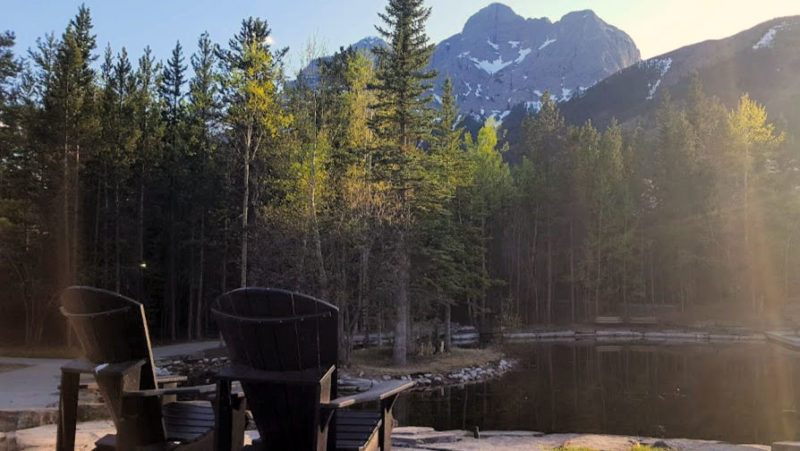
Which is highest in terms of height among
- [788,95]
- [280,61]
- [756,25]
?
[756,25]

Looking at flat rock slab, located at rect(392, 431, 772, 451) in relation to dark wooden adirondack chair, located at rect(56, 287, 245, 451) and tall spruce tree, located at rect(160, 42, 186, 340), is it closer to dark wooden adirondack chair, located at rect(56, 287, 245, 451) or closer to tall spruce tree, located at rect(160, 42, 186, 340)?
dark wooden adirondack chair, located at rect(56, 287, 245, 451)

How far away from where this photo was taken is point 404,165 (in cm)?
1638

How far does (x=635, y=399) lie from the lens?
12305 mm

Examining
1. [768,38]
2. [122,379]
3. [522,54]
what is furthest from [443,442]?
[522,54]

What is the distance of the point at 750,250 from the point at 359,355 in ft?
76.6

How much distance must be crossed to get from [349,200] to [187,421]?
11827 millimetres

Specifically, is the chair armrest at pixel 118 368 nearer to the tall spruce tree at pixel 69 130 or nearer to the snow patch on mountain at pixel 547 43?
the tall spruce tree at pixel 69 130

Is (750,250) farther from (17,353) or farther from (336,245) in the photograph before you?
(17,353)

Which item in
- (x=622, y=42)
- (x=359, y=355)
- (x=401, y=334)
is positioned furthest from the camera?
(x=622, y=42)

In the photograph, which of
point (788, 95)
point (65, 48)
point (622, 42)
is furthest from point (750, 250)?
point (622, 42)

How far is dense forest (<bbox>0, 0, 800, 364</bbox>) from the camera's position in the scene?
51.8 feet

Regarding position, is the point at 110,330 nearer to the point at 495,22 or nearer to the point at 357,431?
the point at 357,431

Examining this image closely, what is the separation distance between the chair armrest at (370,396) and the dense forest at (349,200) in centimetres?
1102

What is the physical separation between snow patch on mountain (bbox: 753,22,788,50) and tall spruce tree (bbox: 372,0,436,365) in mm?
84781
